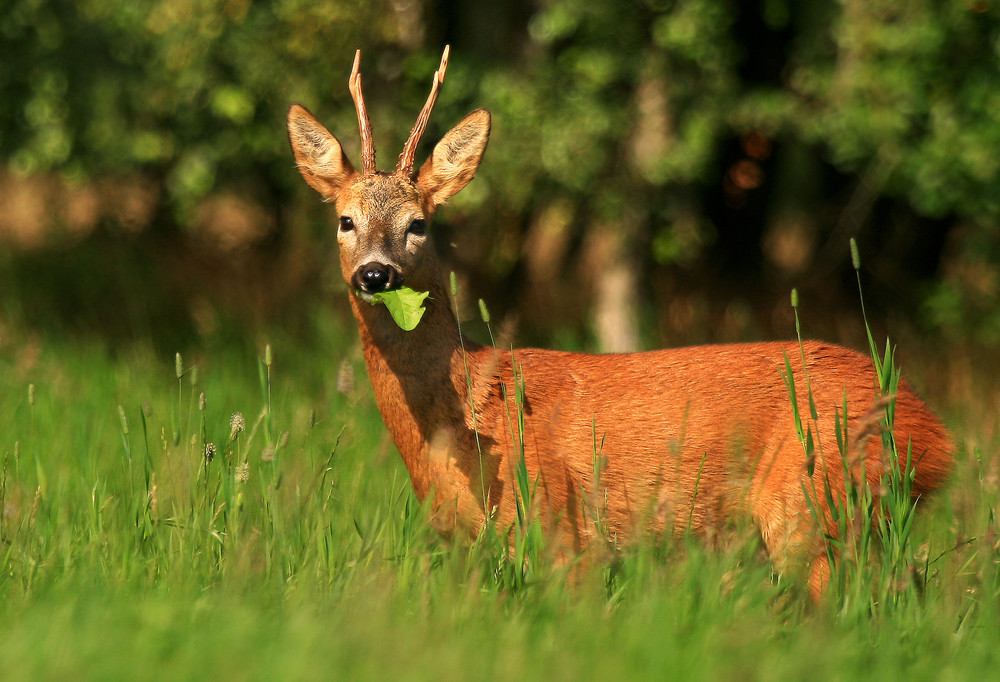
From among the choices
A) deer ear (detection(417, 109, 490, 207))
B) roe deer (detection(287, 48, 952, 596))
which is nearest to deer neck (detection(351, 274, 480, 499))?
roe deer (detection(287, 48, 952, 596))

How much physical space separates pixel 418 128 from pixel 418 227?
38 cm

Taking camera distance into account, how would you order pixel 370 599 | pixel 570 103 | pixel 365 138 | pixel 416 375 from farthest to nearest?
pixel 570 103
pixel 365 138
pixel 416 375
pixel 370 599

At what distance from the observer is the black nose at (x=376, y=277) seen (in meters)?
3.88

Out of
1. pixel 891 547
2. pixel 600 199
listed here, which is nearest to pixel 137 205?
pixel 600 199

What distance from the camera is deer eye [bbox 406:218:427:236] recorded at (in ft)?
14.1

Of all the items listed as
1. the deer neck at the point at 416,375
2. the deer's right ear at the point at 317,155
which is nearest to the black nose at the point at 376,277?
the deer neck at the point at 416,375

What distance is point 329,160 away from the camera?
4.60 m

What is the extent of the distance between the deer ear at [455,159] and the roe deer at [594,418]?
0.14 m

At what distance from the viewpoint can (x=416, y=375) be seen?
4.19m

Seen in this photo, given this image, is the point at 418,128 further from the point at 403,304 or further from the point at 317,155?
the point at 403,304

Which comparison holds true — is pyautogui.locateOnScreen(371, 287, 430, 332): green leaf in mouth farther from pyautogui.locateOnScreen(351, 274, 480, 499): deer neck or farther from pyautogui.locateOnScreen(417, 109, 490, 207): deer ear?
pyautogui.locateOnScreen(417, 109, 490, 207): deer ear

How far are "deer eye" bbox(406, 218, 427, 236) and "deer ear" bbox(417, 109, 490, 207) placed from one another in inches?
8.9

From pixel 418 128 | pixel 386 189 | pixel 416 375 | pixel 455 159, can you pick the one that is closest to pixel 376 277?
pixel 416 375

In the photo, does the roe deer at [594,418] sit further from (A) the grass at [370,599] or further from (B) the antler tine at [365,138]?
(A) the grass at [370,599]
